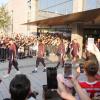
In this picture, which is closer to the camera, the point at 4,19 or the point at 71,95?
the point at 71,95

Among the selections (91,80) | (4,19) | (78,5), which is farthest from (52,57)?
(4,19)

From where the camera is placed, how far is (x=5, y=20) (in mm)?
59781

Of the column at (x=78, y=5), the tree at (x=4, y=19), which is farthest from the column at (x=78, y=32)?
the tree at (x=4, y=19)

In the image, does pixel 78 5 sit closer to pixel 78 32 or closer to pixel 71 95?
pixel 78 32

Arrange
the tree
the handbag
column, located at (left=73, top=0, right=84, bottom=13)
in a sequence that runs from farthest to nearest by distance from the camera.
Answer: the tree
column, located at (left=73, top=0, right=84, bottom=13)
the handbag

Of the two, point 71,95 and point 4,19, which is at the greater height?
point 4,19

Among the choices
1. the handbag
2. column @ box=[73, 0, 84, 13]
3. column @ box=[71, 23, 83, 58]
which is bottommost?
the handbag

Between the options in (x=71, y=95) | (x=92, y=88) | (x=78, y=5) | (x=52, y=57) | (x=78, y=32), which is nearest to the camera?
(x=71, y=95)

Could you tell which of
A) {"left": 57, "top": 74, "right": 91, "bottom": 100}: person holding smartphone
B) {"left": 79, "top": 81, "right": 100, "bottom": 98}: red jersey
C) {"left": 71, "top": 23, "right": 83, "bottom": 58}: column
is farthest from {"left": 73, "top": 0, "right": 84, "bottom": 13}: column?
{"left": 57, "top": 74, "right": 91, "bottom": 100}: person holding smartphone

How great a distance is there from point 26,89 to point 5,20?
57107mm

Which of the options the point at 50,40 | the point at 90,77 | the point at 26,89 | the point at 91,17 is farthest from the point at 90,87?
the point at 50,40

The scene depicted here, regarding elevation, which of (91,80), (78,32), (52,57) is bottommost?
(52,57)

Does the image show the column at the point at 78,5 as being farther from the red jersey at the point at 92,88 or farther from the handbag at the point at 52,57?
the red jersey at the point at 92,88

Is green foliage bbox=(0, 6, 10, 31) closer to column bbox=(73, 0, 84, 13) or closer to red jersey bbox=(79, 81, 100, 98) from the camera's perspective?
column bbox=(73, 0, 84, 13)
